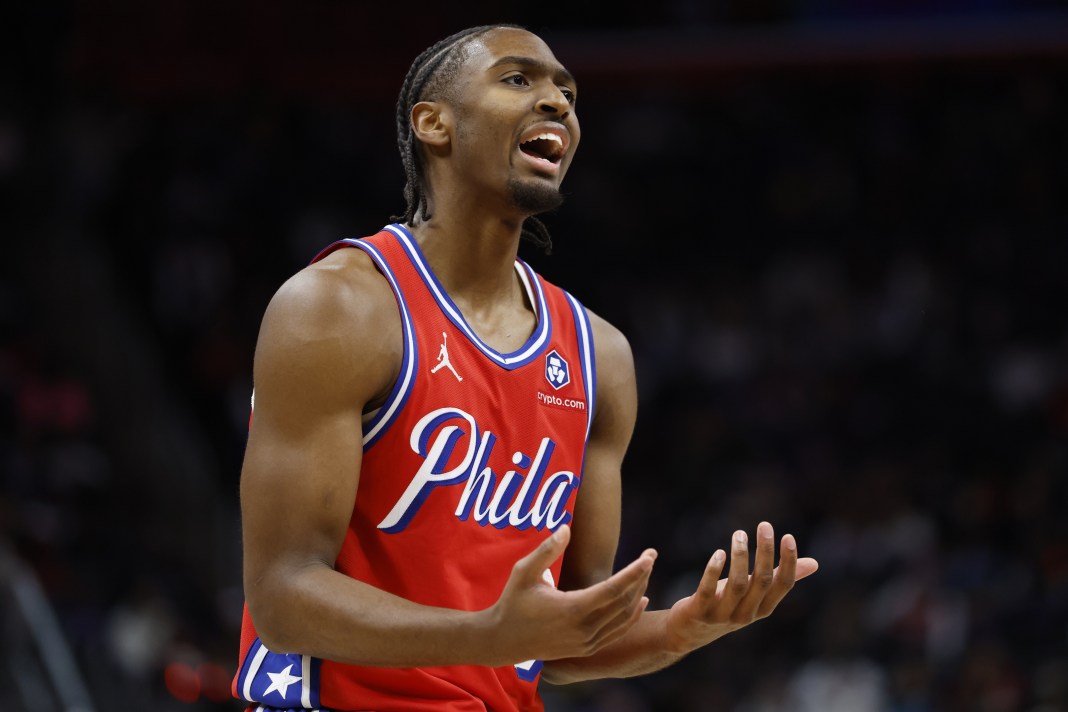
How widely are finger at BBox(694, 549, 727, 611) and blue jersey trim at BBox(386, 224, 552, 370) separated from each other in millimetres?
696

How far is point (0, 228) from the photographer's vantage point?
41.9 ft

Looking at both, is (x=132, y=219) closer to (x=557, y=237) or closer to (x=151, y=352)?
(x=151, y=352)

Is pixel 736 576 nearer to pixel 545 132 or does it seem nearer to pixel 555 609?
pixel 555 609

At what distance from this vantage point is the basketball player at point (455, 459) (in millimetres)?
2975

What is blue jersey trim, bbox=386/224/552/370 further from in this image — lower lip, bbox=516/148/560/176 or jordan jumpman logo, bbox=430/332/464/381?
lower lip, bbox=516/148/560/176

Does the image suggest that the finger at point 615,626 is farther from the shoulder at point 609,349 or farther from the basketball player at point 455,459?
the shoulder at point 609,349

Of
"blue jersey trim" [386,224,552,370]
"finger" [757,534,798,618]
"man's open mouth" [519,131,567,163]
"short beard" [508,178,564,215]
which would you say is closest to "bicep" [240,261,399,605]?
"blue jersey trim" [386,224,552,370]

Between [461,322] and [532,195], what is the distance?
1.11ft

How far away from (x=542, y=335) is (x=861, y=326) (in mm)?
8420

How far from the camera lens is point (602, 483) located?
12.5ft

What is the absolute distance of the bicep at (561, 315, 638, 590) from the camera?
3.79 metres

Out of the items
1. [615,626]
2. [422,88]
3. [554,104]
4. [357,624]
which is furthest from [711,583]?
[422,88]

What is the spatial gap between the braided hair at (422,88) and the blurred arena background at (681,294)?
5662 millimetres

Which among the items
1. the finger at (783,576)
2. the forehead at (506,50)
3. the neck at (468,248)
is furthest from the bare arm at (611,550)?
the forehead at (506,50)
